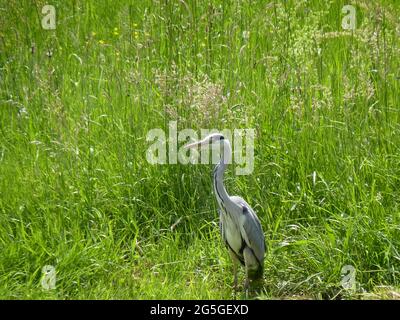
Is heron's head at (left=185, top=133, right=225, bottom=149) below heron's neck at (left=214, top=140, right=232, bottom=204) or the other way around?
the other way around

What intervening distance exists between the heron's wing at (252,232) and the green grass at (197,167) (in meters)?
0.21

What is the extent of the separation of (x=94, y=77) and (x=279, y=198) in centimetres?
203

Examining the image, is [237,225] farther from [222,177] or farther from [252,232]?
[222,177]

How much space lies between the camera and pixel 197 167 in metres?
5.60

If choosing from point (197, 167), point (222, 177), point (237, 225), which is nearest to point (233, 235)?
point (237, 225)

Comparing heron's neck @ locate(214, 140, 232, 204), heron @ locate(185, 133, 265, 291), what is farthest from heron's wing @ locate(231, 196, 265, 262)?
heron's neck @ locate(214, 140, 232, 204)

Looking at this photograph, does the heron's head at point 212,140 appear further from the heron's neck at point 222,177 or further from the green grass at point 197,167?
the green grass at point 197,167

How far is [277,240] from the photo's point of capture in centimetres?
528

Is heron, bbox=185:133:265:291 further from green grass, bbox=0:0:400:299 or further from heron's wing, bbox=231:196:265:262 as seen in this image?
green grass, bbox=0:0:400:299

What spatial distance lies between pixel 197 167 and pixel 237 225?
73 cm

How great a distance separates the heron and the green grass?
206 millimetres

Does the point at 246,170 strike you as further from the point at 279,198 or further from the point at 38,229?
the point at 38,229

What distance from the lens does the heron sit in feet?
16.3
